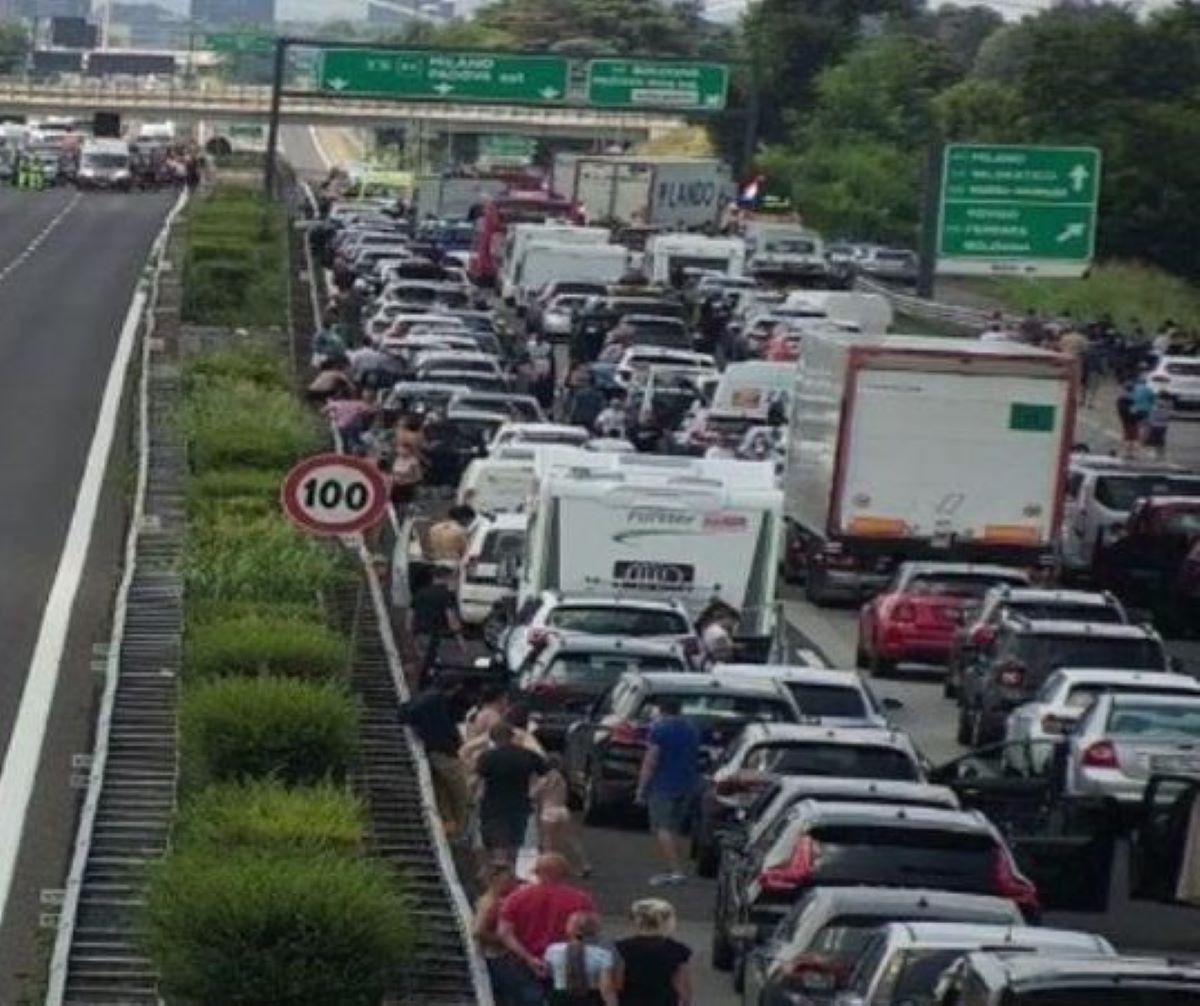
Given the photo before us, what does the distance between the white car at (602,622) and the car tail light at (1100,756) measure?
215 inches

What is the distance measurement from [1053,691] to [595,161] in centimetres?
8470

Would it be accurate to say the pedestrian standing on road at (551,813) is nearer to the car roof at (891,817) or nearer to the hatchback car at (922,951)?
the car roof at (891,817)

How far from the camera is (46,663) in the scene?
35.6 meters

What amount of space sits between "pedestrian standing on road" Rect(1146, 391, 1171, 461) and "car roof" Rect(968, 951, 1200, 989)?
46045 mm

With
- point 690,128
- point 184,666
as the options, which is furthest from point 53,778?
point 690,128

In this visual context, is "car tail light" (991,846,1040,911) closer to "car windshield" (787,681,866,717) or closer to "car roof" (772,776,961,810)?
"car roof" (772,776,961,810)

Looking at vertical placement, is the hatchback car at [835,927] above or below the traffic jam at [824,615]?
above

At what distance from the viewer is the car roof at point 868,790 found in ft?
78.8

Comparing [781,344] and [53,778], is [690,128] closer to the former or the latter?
[781,344]

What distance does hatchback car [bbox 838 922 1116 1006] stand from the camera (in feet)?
59.8

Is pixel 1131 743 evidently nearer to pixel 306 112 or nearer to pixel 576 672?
pixel 576 672

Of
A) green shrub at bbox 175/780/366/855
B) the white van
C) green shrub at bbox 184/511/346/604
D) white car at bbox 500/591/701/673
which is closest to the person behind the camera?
green shrub at bbox 175/780/366/855

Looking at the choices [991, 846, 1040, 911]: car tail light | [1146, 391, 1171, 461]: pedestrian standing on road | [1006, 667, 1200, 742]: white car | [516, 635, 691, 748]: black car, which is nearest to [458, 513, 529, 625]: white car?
[516, 635, 691, 748]: black car

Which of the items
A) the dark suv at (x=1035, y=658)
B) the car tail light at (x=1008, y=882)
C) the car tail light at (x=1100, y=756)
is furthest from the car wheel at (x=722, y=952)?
the dark suv at (x=1035, y=658)
